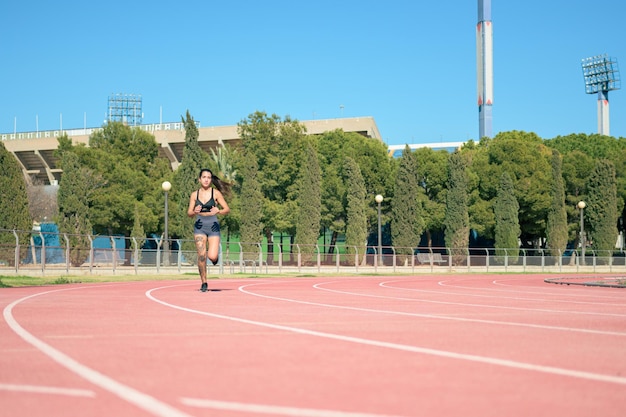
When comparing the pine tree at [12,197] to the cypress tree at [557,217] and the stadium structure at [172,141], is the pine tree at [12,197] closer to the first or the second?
the cypress tree at [557,217]

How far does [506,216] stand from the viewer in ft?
200

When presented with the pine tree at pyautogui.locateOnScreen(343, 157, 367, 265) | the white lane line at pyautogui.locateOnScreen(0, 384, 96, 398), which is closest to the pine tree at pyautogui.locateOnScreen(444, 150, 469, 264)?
the pine tree at pyautogui.locateOnScreen(343, 157, 367, 265)

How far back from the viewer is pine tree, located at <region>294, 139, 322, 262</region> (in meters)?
55.7

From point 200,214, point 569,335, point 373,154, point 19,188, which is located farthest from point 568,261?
point 569,335

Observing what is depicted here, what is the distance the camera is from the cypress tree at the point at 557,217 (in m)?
61.2

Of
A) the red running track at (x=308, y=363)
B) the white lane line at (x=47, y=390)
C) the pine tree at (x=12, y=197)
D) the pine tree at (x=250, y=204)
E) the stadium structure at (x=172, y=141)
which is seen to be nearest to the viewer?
the red running track at (x=308, y=363)

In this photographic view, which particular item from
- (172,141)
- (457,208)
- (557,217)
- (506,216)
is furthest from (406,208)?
(172,141)

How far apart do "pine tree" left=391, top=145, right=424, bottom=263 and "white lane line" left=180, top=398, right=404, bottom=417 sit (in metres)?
54.5

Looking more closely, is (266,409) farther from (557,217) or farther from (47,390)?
(557,217)

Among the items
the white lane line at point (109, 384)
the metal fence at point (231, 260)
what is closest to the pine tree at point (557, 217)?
the metal fence at point (231, 260)

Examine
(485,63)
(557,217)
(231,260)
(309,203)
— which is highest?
(485,63)

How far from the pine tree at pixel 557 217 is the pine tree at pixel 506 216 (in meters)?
2.59

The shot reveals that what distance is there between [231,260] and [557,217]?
3216 centimetres

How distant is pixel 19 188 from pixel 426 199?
31.2 meters
